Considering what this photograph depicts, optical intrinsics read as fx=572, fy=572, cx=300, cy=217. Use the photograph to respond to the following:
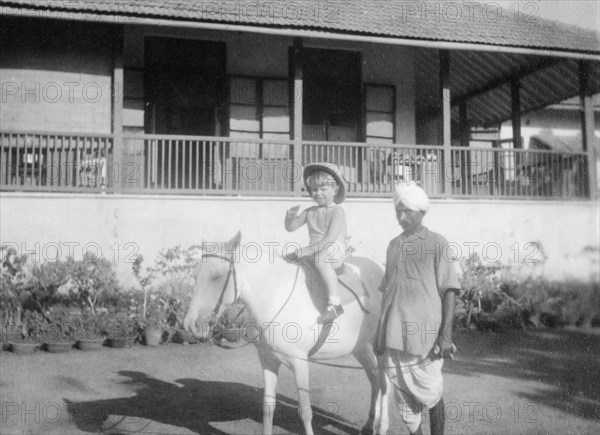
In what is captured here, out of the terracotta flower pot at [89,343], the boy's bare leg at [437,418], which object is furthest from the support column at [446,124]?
the boy's bare leg at [437,418]

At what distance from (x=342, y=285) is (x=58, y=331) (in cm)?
511

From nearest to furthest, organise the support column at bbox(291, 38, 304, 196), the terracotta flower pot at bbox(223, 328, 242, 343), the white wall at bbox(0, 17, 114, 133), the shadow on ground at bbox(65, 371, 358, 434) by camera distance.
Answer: the shadow on ground at bbox(65, 371, 358, 434) → the terracotta flower pot at bbox(223, 328, 242, 343) → the white wall at bbox(0, 17, 114, 133) → the support column at bbox(291, 38, 304, 196)

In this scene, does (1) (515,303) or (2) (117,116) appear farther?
(2) (117,116)

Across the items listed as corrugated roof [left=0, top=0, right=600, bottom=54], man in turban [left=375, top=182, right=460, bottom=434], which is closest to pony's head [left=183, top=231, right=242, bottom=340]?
man in turban [left=375, top=182, right=460, bottom=434]

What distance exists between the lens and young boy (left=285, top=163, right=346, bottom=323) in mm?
4418

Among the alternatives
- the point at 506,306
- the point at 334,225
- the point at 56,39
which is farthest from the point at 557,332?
the point at 56,39

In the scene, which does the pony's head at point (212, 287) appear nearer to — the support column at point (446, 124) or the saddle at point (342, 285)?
the saddle at point (342, 285)

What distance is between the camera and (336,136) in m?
13.6

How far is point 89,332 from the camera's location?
315 inches

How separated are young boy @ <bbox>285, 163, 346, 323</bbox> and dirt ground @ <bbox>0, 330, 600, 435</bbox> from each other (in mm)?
1460

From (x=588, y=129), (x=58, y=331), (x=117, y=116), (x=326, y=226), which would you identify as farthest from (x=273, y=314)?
(x=588, y=129)

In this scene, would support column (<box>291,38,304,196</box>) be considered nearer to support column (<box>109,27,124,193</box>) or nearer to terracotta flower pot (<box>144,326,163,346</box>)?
support column (<box>109,27,124,193</box>)

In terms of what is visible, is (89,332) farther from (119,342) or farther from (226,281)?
(226,281)

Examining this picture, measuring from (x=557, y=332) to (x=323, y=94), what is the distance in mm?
7362
